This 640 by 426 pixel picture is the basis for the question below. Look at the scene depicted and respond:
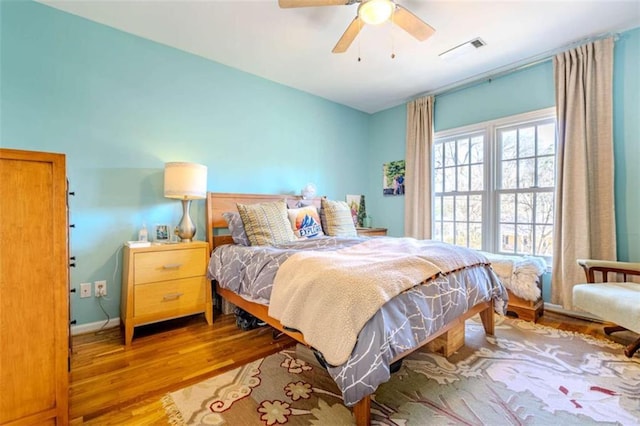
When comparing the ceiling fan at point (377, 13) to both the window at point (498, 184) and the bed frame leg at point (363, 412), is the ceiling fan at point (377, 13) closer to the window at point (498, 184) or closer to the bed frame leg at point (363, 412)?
the window at point (498, 184)

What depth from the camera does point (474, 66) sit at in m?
3.00

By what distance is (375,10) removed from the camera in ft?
5.57

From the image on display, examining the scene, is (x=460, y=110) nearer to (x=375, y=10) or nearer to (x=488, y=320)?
(x=375, y=10)

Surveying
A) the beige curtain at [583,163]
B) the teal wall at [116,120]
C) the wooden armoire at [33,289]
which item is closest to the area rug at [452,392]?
the wooden armoire at [33,289]

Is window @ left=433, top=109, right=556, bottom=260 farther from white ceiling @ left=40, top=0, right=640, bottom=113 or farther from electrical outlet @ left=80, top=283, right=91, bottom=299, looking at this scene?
electrical outlet @ left=80, top=283, right=91, bottom=299

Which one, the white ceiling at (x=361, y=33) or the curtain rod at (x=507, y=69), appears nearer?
the white ceiling at (x=361, y=33)

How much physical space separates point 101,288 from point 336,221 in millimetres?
2158

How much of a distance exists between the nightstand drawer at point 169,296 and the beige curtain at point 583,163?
3330mm

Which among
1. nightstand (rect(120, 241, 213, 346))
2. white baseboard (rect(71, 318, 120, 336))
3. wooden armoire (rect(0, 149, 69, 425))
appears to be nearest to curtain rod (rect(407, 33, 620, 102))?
nightstand (rect(120, 241, 213, 346))

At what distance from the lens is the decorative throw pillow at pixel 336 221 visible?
2.93 metres

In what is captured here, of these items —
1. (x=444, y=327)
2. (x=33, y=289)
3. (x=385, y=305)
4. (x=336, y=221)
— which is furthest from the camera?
(x=336, y=221)

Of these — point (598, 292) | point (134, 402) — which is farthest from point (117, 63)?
point (598, 292)

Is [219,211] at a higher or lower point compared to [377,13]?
lower

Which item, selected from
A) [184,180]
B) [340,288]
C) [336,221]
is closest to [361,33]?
[336,221]
